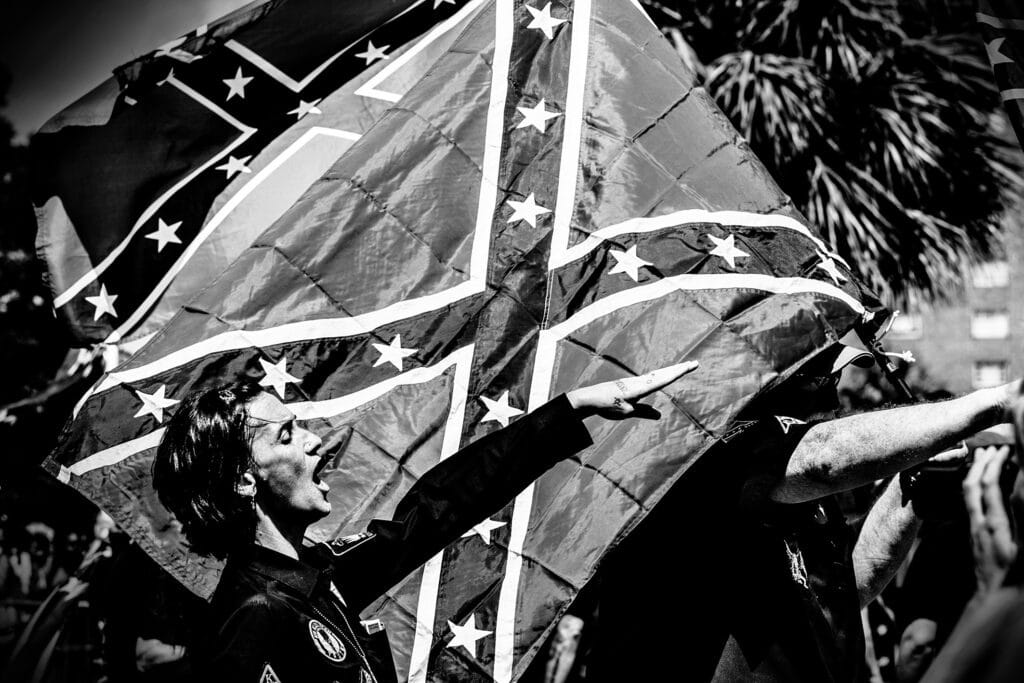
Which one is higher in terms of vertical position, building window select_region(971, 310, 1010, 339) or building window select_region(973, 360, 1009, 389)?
building window select_region(971, 310, 1010, 339)

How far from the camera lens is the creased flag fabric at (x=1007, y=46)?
2281 millimetres

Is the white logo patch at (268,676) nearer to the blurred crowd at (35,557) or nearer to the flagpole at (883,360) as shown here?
the flagpole at (883,360)

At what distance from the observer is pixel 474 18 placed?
3.57 m

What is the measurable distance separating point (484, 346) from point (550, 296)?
0.26 meters

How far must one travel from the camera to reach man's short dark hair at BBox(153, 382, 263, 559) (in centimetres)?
237

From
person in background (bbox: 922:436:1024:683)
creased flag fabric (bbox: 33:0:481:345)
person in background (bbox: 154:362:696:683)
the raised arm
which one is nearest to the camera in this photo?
person in background (bbox: 922:436:1024:683)

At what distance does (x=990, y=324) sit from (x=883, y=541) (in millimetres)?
43816

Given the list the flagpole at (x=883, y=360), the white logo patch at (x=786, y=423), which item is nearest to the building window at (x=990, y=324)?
the flagpole at (x=883, y=360)

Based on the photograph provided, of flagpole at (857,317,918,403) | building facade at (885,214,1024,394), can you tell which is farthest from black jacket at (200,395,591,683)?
building facade at (885,214,1024,394)

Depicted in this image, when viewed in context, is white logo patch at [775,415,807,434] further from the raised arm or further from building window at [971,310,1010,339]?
building window at [971,310,1010,339]

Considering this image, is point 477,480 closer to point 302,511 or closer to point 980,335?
point 302,511

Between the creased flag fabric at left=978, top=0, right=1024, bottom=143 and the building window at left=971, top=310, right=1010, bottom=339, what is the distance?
143 ft

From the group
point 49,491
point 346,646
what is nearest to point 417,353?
point 346,646

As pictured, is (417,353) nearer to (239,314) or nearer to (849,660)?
(239,314)
